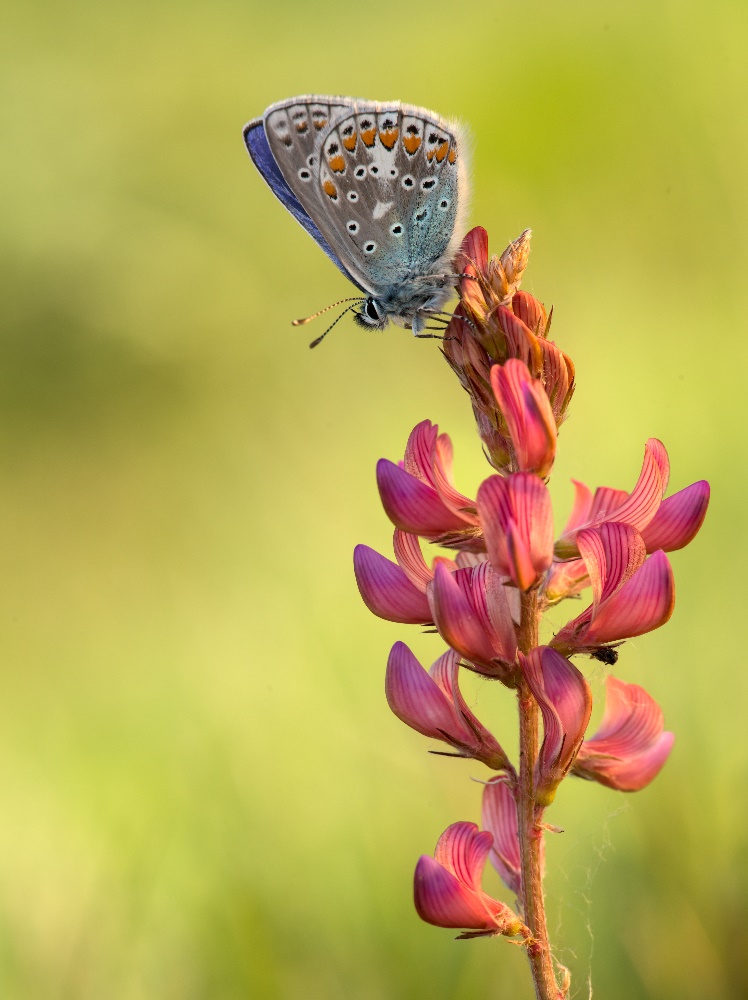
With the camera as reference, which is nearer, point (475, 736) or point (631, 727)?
point (475, 736)

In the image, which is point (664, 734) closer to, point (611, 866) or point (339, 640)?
point (611, 866)

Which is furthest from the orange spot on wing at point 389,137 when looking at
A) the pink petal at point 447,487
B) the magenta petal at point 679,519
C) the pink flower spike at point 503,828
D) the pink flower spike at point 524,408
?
the pink flower spike at point 503,828

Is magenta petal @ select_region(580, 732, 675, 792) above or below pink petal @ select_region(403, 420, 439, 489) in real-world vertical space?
below

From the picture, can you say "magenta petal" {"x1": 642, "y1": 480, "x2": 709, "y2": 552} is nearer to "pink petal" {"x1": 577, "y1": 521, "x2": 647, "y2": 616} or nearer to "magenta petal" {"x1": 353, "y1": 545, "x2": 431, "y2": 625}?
"pink petal" {"x1": 577, "y1": 521, "x2": 647, "y2": 616}

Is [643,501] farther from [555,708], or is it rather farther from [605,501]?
[555,708]

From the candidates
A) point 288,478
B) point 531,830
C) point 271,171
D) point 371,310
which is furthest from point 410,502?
point 288,478

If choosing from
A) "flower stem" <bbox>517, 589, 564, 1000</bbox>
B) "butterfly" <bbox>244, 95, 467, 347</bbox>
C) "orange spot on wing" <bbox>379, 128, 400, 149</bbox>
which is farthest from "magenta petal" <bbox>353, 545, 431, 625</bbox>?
"orange spot on wing" <bbox>379, 128, 400, 149</bbox>
